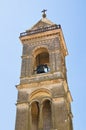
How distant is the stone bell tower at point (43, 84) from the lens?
22000 millimetres

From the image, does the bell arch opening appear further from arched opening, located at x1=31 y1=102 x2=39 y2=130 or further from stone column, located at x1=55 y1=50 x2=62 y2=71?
stone column, located at x1=55 y1=50 x2=62 y2=71

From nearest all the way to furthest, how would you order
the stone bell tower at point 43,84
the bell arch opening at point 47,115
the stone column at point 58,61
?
the stone bell tower at point 43,84, the bell arch opening at point 47,115, the stone column at point 58,61

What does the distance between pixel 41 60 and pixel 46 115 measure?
20.8 feet

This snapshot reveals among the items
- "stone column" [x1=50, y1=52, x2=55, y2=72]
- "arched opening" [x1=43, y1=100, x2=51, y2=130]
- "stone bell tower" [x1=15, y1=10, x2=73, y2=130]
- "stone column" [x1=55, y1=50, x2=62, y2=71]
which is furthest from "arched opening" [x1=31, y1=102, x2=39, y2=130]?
"stone column" [x1=55, y1=50, x2=62, y2=71]

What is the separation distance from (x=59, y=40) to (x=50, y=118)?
6.96 metres

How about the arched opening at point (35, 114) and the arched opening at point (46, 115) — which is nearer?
the arched opening at point (46, 115)

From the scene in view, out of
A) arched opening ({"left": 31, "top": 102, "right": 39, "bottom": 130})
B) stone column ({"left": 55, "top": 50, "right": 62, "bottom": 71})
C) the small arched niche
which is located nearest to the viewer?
arched opening ({"left": 31, "top": 102, "right": 39, "bottom": 130})

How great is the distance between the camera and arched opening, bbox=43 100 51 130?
2241 centimetres

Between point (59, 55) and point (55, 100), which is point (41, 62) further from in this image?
point (55, 100)

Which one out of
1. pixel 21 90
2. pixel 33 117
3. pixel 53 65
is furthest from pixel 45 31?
pixel 33 117

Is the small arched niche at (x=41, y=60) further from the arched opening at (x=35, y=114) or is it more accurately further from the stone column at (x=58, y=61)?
the arched opening at (x=35, y=114)

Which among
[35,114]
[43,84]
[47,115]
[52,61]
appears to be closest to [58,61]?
[52,61]

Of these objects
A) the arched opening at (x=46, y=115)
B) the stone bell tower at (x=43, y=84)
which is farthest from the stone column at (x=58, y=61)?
the arched opening at (x=46, y=115)

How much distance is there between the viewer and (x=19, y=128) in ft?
71.1
